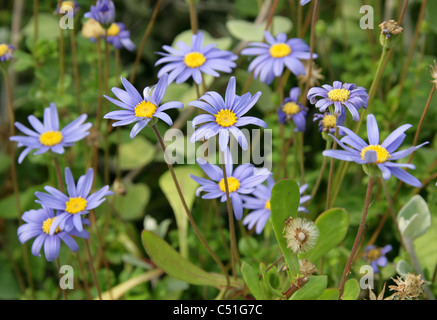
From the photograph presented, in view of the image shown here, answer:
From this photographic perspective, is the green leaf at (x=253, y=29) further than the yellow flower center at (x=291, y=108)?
Yes

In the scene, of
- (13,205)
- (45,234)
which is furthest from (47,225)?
(13,205)

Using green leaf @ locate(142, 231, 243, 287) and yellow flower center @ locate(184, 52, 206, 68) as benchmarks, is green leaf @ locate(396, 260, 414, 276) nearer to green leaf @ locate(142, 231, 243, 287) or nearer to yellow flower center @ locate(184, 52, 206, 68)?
green leaf @ locate(142, 231, 243, 287)

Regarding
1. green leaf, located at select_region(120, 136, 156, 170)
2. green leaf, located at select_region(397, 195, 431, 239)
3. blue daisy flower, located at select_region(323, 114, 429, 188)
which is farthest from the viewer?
green leaf, located at select_region(120, 136, 156, 170)

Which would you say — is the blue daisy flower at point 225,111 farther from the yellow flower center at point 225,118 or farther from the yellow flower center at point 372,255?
the yellow flower center at point 372,255

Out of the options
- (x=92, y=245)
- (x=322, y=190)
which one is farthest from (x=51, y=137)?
(x=322, y=190)

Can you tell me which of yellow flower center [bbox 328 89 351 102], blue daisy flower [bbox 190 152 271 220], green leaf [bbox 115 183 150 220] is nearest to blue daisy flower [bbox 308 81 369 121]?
yellow flower center [bbox 328 89 351 102]

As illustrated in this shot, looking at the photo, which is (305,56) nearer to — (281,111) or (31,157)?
(281,111)

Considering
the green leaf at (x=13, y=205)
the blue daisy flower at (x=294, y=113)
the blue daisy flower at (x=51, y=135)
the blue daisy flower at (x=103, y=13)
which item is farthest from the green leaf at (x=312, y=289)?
the green leaf at (x=13, y=205)
